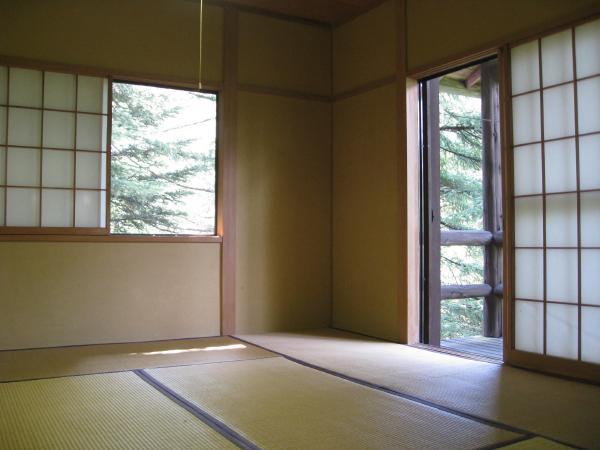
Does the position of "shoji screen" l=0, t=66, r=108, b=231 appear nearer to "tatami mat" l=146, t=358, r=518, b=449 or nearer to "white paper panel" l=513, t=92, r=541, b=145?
"tatami mat" l=146, t=358, r=518, b=449

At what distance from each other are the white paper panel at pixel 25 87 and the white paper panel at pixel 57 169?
39 centimetres

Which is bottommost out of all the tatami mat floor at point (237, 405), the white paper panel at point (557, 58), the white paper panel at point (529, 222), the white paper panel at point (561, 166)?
the tatami mat floor at point (237, 405)

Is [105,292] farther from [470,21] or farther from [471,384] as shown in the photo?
[470,21]

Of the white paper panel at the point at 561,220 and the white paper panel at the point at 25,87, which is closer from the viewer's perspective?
the white paper panel at the point at 561,220

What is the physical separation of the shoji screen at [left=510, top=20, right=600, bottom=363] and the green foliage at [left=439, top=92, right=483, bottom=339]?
3.95 metres

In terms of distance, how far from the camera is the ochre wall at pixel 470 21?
348 centimetres

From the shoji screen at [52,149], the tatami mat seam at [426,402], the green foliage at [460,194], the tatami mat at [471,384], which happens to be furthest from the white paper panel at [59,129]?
the green foliage at [460,194]

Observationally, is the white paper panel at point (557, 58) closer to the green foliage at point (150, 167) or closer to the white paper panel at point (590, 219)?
the white paper panel at point (590, 219)

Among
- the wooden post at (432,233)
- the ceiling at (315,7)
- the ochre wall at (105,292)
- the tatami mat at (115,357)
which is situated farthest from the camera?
the ceiling at (315,7)

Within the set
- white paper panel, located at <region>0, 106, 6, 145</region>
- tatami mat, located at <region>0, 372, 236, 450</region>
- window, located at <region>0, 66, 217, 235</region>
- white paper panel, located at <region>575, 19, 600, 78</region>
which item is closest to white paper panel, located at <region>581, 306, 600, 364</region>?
white paper panel, located at <region>575, 19, 600, 78</region>

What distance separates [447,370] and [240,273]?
2131mm

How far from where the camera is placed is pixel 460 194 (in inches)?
301

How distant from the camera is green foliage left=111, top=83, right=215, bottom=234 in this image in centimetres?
681

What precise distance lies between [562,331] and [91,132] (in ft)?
11.9
